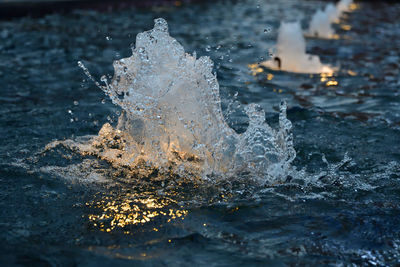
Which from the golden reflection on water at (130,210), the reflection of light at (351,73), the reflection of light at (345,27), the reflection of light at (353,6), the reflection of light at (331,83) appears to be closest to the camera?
the golden reflection on water at (130,210)

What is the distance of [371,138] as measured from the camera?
5.65 meters

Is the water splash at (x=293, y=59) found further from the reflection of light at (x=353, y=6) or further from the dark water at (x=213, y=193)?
the reflection of light at (x=353, y=6)

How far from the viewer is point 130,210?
12.7 ft

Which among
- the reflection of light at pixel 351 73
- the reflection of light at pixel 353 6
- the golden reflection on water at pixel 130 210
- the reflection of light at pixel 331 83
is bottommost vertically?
the golden reflection on water at pixel 130 210

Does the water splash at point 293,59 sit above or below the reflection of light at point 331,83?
above

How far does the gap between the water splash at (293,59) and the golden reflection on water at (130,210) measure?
18.5 feet

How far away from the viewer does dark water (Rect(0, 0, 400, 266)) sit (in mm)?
3391

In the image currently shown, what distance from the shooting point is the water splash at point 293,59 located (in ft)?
30.1

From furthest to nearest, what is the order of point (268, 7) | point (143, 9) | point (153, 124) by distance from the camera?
point (268, 7)
point (143, 9)
point (153, 124)

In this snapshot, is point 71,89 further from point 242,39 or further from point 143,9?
point 143,9

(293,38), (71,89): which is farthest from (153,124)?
(293,38)

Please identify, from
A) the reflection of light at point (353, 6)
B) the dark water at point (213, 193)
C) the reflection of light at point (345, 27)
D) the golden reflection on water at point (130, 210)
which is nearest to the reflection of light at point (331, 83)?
the dark water at point (213, 193)

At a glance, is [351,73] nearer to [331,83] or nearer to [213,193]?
[331,83]

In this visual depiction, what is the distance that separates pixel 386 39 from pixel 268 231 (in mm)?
10870
